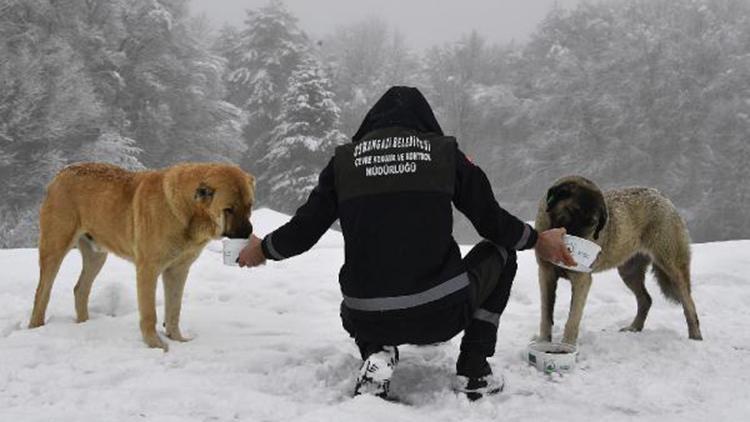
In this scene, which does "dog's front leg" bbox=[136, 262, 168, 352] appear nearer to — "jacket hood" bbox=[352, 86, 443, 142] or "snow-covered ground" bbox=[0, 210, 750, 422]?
"snow-covered ground" bbox=[0, 210, 750, 422]

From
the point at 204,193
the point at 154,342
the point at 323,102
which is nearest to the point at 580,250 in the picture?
the point at 204,193

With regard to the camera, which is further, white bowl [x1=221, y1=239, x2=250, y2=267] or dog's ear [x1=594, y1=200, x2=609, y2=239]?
dog's ear [x1=594, y1=200, x2=609, y2=239]

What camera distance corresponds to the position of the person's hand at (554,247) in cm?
326

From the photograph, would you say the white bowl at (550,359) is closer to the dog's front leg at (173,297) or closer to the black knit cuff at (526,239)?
the black knit cuff at (526,239)

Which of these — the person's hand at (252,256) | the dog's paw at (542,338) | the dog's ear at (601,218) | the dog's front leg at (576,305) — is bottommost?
the dog's paw at (542,338)

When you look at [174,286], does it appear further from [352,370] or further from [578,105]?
[578,105]

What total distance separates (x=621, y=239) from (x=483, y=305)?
1936mm

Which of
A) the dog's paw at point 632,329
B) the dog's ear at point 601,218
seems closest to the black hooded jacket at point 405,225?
the dog's ear at point 601,218

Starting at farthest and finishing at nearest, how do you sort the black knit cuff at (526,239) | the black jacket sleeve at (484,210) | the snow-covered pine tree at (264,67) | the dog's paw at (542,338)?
the snow-covered pine tree at (264,67), the dog's paw at (542,338), the black knit cuff at (526,239), the black jacket sleeve at (484,210)

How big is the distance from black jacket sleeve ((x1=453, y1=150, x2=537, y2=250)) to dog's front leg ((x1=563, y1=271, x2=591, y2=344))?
1236mm

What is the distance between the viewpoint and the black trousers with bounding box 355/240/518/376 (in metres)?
3.09

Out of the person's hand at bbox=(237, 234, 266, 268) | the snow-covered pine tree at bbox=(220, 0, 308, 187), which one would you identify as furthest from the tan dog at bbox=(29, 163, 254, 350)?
the snow-covered pine tree at bbox=(220, 0, 308, 187)

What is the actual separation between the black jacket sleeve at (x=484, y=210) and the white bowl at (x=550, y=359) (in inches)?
30.6

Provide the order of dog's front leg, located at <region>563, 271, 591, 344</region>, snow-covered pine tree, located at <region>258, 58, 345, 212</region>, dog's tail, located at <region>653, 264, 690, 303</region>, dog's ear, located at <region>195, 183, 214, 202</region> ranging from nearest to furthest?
dog's ear, located at <region>195, 183, 214, 202</region>
dog's front leg, located at <region>563, 271, 591, 344</region>
dog's tail, located at <region>653, 264, 690, 303</region>
snow-covered pine tree, located at <region>258, 58, 345, 212</region>
